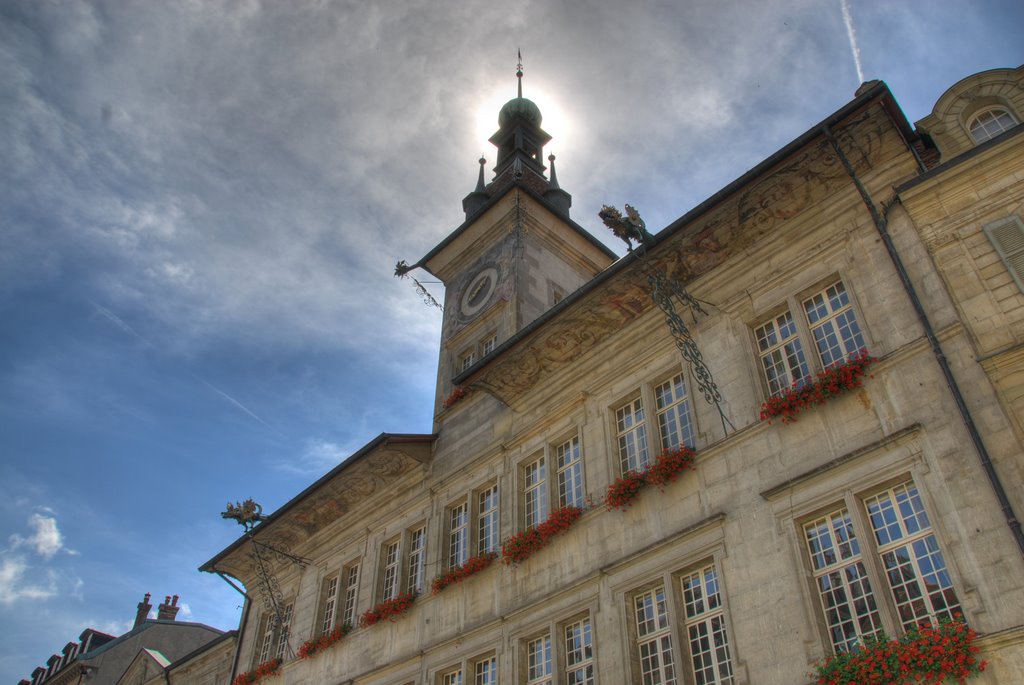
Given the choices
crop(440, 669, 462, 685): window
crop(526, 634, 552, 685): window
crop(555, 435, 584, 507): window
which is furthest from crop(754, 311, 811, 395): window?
crop(440, 669, 462, 685): window

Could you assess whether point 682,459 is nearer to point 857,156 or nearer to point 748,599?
point 748,599

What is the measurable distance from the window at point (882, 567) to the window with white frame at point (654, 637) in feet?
8.17

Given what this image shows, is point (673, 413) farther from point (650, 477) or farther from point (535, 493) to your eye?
point (535, 493)

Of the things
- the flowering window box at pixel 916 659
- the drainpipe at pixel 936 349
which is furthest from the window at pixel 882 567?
the drainpipe at pixel 936 349

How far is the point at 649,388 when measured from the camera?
50.8ft

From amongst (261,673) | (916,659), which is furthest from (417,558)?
(916,659)

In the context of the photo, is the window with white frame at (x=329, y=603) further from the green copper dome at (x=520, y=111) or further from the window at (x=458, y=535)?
the green copper dome at (x=520, y=111)

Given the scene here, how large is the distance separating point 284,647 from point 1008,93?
1934cm

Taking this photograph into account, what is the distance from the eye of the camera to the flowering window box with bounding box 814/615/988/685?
30.0 ft

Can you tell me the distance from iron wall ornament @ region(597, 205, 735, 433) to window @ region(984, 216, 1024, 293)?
4.32m

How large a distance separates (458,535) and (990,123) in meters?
12.3

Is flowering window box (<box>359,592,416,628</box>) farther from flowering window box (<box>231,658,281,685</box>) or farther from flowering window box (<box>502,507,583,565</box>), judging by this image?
flowering window box (<box>231,658,281,685</box>)

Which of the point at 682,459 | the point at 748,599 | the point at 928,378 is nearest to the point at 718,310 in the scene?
the point at 682,459

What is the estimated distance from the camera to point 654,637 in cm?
1277
